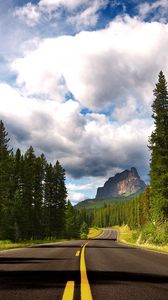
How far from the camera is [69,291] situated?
247 inches

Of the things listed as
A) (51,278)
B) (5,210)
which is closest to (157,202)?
(5,210)

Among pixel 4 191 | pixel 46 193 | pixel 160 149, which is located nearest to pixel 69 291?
pixel 160 149

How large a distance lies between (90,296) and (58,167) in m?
73.6

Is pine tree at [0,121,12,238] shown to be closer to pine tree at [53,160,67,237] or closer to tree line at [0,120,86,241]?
tree line at [0,120,86,241]

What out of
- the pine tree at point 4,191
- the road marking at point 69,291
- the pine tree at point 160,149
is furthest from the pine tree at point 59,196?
the road marking at point 69,291

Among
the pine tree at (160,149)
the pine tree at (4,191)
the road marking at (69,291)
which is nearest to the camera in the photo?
the road marking at (69,291)

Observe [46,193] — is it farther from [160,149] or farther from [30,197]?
[160,149]

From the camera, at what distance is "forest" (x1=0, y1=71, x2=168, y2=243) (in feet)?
131

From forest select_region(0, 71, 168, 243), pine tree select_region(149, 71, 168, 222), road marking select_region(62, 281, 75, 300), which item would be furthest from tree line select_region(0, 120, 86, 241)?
road marking select_region(62, 281, 75, 300)

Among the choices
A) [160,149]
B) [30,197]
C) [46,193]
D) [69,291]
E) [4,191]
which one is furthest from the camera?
[46,193]

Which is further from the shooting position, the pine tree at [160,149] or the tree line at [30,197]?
the tree line at [30,197]

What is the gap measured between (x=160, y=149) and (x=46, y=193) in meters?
39.8

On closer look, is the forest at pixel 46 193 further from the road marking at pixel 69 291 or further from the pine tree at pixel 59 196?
the road marking at pixel 69 291

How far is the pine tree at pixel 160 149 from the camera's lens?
1559 inches
